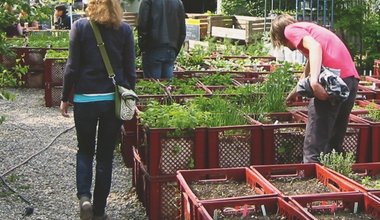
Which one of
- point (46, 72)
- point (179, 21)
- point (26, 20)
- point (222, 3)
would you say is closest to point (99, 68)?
point (26, 20)

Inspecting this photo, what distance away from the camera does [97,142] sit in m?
5.30

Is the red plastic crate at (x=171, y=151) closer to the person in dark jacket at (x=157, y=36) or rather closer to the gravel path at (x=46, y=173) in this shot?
the gravel path at (x=46, y=173)

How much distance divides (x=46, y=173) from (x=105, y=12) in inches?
98.0

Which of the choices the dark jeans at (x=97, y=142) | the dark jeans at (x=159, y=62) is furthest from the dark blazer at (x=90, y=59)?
the dark jeans at (x=159, y=62)

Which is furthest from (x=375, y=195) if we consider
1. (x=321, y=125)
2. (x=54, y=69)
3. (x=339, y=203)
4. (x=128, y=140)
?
(x=54, y=69)

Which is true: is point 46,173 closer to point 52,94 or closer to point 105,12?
point 105,12

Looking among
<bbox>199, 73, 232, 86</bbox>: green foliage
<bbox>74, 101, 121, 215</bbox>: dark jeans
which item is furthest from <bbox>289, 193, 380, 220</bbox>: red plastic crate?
<bbox>199, 73, 232, 86</bbox>: green foliage

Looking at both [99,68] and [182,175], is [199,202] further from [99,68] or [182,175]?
[99,68]

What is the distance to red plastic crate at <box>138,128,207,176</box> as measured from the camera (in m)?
5.14

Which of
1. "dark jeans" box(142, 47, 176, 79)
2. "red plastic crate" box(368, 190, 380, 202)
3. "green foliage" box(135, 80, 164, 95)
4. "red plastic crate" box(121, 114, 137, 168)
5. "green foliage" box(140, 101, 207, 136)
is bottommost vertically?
"red plastic crate" box(121, 114, 137, 168)

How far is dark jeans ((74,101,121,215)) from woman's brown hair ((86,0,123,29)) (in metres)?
0.59

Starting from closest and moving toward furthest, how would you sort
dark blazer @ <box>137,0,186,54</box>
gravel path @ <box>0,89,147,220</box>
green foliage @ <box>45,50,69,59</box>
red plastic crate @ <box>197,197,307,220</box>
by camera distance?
red plastic crate @ <box>197,197,307,220</box> < gravel path @ <box>0,89,147,220</box> < dark blazer @ <box>137,0,186,54</box> < green foliage @ <box>45,50,69,59</box>

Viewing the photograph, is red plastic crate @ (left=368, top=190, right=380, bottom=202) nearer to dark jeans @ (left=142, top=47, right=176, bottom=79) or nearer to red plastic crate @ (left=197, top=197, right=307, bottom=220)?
red plastic crate @ (left=197, top=197, right=307, bottom=220)

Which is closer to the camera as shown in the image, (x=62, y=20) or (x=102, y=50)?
(x=102, y=50)
